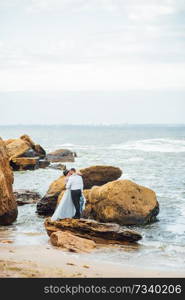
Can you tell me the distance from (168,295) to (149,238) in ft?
22.2

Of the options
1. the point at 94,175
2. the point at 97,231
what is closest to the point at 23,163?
the point at 94,175

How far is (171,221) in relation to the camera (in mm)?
15930

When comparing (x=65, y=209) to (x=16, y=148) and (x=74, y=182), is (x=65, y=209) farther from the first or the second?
(x=16, y=148)

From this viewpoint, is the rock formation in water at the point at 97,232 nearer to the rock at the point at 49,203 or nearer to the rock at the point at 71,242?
the rock at the point at 71,242

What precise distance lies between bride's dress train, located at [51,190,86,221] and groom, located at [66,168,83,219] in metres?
0.12

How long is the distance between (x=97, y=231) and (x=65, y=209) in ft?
5.63

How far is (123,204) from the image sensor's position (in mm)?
14953

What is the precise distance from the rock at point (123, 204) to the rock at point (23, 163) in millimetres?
19385

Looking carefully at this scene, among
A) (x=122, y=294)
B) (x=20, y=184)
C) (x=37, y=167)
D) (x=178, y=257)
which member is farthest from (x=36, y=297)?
(x=37, y=167)

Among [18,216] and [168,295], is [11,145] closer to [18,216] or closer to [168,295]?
[18,216]

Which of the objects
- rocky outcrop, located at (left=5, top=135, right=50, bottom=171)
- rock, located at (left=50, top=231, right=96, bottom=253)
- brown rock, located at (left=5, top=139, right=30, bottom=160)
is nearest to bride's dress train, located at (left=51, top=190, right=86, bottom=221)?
rock, located at (left=50, top=231, right=96, bottom=253)

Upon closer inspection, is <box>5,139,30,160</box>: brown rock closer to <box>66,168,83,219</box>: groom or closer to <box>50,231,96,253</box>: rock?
<box>66,168,83,219</box>: groom

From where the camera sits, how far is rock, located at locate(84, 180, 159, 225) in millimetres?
14867

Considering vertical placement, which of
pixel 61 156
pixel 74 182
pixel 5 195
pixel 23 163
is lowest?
pixel 61 156
